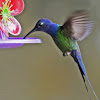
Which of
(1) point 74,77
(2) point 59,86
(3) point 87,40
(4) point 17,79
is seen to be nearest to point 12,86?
(4) point 17,79

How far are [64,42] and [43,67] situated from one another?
217 cm

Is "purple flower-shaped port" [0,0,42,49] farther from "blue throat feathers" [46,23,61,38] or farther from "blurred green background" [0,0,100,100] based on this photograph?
"blurred green background" [0,0,100,100]

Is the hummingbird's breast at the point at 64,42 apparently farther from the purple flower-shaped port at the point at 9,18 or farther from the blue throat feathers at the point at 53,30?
the purple flower-shaped port at the point at 9,18

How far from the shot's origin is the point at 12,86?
3.10 metres

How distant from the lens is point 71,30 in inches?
41.0

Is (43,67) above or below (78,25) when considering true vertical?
below

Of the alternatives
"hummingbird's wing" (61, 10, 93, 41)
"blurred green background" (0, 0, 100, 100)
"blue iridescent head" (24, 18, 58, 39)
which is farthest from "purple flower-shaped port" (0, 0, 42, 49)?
"blurred green background" (0, 0, 100, 100)

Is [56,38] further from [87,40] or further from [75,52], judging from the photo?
[87,40]

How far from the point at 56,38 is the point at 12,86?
6.95ft

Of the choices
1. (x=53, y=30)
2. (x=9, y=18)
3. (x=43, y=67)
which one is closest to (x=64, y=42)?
(x=53, y=30)

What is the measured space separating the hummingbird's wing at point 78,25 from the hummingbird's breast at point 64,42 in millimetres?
42

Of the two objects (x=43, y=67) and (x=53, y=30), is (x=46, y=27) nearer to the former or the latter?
(x=53, y=30)

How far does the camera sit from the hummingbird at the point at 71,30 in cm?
94

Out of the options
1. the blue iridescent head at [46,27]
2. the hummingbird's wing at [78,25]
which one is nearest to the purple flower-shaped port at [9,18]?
the blue iridescent head at [46,27]
